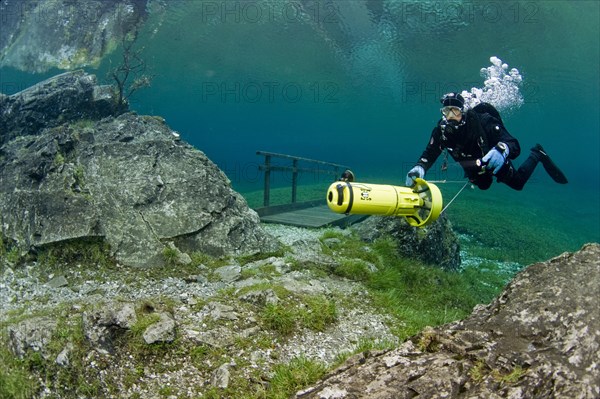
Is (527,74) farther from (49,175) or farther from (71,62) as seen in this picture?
(49,175)

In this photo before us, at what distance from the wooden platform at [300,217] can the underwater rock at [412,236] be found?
2.55 m

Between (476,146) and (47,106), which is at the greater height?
(47,106)

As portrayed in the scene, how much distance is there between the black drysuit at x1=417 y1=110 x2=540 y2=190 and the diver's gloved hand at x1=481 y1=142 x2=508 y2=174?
0.49ft

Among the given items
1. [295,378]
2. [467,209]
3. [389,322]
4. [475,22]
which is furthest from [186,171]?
[475,22]

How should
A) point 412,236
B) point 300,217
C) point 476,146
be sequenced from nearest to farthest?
point 476,146 < point 412,236 < point 300,217

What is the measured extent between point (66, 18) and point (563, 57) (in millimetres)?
42409

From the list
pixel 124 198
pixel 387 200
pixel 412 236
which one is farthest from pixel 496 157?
pixel 124 198

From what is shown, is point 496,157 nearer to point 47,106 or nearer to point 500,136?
point 500,136

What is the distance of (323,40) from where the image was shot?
145 ft

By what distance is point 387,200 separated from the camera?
4000 mm

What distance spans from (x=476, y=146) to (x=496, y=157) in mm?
571

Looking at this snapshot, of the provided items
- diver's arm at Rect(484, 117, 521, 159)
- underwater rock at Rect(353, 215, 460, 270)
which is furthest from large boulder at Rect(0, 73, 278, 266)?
diver's arm at Rect(484, 117, 521, 159)

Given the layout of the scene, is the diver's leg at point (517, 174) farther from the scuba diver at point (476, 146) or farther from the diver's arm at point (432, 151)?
the diver's arm at point (432, 151)

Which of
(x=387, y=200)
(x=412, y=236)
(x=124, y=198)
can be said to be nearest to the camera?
(x=387, y=200)
